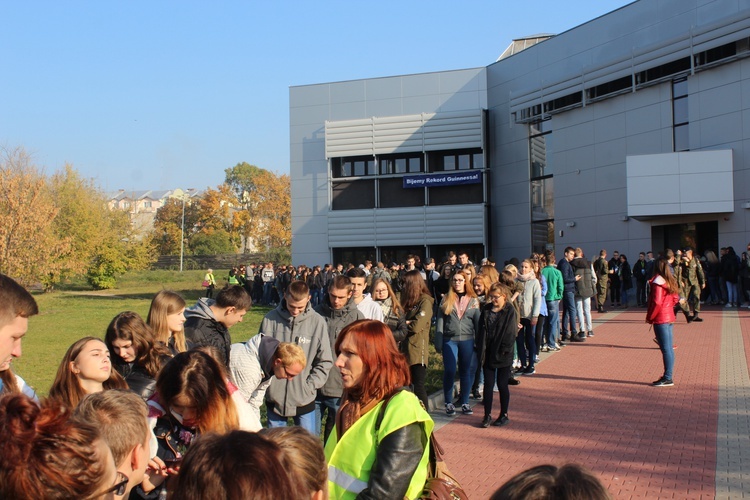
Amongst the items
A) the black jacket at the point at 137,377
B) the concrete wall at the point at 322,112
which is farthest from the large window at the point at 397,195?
the black jacket at the point at 137,377

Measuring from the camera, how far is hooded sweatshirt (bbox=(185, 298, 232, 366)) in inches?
226

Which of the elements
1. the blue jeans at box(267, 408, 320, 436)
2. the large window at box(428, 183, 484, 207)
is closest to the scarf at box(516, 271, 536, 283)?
the blue jeans at box(267, 408, 320, 436)

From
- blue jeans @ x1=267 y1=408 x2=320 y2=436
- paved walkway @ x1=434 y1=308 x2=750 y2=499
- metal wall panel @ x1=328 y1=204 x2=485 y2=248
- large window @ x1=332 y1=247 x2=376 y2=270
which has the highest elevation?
metal wall panel @ x1=328 y1=204 x2=485 y2=248

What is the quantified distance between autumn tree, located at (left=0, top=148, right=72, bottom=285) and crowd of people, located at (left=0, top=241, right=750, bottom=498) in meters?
33.1

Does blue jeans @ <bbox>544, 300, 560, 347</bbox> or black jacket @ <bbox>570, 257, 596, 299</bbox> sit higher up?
black jacket @ <bbox>570, 257, 596, 299</bbox>

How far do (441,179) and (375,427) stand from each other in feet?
105

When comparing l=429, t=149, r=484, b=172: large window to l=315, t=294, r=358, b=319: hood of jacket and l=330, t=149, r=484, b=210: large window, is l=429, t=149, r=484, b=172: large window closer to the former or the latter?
l=330, t=149, r=484, b=210: large window

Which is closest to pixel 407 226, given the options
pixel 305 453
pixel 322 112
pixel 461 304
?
pixel 322 112

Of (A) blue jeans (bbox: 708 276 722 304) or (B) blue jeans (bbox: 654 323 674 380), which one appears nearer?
(B) blue jeans (bbox: 654 323 674 380)

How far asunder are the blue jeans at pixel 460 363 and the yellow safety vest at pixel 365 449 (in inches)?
238

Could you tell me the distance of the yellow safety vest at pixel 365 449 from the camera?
3076 millimetres

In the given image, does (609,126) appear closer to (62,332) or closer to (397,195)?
(397,195)

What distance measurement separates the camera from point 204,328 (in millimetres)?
5828

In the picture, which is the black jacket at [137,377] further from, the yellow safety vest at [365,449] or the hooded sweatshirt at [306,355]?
the yellow safety vest at [365,449]
